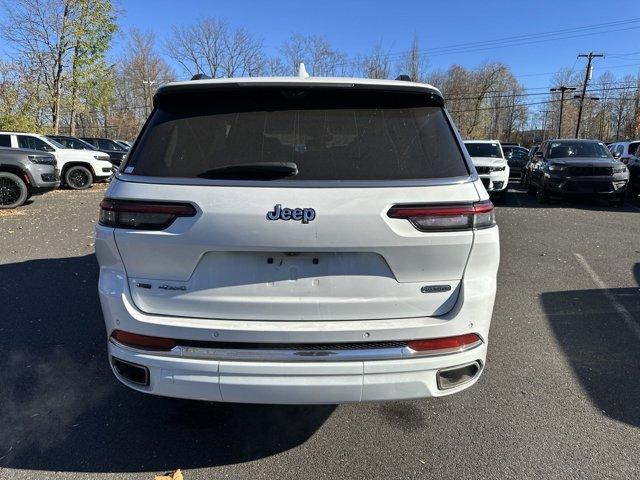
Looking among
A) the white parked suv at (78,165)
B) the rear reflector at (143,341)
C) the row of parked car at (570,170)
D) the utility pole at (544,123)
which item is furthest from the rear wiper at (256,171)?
the utility pole at (544,123)

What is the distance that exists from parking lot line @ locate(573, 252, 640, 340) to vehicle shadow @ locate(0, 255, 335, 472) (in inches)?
120

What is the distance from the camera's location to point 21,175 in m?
11.1

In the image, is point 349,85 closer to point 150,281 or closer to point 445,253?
point 445,253

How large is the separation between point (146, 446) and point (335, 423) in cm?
109

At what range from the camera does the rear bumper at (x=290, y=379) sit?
2078 mm

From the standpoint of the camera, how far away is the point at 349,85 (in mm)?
2363

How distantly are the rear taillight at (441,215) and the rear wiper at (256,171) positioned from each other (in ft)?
1.67

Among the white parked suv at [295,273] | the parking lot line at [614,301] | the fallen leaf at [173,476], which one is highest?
the white parked suv at [295,273]

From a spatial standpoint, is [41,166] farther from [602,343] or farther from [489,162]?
[602,343]

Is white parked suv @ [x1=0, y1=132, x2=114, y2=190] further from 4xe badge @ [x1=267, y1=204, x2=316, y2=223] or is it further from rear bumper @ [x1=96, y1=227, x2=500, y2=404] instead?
4xe badge @ [x1=267, y1=204, x2=316, y2=223]

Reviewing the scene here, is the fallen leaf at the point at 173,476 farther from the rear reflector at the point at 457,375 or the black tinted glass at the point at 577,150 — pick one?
the black tinted glass at the point at 577,150

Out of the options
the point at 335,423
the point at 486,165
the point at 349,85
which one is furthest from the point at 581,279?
the point at 486,165

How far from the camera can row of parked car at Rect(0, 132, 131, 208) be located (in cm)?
1094

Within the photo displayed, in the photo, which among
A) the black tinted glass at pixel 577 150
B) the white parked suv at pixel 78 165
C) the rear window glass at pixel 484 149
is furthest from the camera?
the white parked suv at pixel 78 165
